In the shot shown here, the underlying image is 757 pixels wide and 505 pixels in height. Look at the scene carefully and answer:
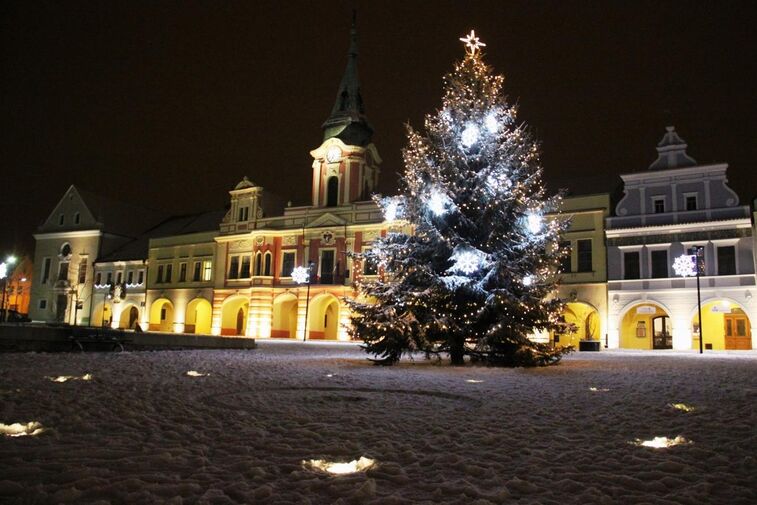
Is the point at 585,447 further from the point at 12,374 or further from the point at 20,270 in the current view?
the point at 20,270

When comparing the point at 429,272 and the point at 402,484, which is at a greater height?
the point at 429,272

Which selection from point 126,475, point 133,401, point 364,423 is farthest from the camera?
point 133,401

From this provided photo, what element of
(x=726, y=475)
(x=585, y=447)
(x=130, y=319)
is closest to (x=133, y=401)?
(x=585, y=447)

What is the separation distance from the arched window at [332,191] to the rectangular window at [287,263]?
16.0ft

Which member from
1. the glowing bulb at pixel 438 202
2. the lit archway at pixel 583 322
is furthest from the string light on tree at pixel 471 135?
the lit archway at pixel 583 322

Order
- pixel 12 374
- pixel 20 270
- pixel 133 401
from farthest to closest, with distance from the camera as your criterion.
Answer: pixel 20 270 < pixel 12 374 < pixel 133 401

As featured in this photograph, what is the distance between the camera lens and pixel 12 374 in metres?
11.4

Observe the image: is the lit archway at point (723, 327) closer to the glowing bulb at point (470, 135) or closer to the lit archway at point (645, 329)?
the lit archway at point (645, 329)

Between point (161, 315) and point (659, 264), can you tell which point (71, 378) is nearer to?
point (659, 264)

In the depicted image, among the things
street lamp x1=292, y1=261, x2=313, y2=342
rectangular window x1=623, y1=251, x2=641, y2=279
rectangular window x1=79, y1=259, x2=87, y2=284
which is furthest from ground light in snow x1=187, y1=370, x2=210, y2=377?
rectangular window x1=79, y1=259, x2=87, y2=284

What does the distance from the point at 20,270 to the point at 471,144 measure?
3286 inches

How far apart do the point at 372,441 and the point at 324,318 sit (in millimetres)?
39851

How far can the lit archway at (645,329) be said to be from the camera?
35.4 meters

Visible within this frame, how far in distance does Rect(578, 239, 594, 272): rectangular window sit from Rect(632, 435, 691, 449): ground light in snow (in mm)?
31247
